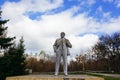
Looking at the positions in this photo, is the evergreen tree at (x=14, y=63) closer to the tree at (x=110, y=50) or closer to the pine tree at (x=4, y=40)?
the pine tree at (x=4, y=40)

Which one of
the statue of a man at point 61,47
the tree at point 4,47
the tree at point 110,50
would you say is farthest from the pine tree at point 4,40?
the tree at point 110,50

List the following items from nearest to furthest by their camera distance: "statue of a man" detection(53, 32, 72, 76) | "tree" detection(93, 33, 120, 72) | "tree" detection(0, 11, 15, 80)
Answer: "statue of a man" detection(53, 32, 72, 76), "tree" detection(0, 11, 15, 80), "tree" detection(93, 33, 120, 72)

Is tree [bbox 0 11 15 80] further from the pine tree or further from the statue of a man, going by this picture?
the statue of a man

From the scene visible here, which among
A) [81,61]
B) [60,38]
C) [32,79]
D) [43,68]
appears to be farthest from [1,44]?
[81,61]

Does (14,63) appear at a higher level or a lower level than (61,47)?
lower

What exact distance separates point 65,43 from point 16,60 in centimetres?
849

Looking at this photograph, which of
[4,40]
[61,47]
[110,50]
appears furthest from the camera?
[110,50]

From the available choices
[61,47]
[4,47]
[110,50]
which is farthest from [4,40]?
[110,50]

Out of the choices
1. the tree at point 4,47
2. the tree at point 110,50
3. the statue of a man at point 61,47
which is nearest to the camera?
the statue of a man at point 61,47

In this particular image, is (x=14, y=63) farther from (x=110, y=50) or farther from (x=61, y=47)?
(x=110, y=50)

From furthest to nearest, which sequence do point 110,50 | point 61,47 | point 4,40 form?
point 110,50
point 4,40
point 61,47

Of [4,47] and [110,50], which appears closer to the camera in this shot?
→ [4,47]

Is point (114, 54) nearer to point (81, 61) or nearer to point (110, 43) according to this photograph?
point (110, 43)

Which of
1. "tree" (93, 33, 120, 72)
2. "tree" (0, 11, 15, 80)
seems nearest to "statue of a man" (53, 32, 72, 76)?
"tree" (0, 11, 15, 80)
